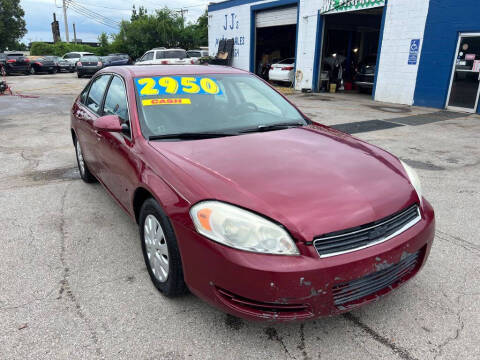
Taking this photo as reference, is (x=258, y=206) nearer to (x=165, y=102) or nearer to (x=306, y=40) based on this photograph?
(x=165, y=102)

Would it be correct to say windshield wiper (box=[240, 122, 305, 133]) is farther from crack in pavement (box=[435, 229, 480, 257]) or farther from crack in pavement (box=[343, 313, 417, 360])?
crack in pavement (box=[435, 229, 480, 257])

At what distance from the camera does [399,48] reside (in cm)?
1292

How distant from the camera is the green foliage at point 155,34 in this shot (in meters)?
36.7

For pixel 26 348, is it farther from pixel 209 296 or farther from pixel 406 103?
pixel 406 103

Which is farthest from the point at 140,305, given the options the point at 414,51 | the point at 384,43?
the point at 384,43

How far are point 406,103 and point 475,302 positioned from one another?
39.2 feet

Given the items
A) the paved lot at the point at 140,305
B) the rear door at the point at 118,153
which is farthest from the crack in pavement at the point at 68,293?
the rear door at the point at 118,153

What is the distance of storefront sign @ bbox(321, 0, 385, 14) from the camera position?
44.4 feet

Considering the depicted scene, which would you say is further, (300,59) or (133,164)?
(300,59)

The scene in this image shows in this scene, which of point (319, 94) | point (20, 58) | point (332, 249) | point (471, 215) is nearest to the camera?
point (332, 249)

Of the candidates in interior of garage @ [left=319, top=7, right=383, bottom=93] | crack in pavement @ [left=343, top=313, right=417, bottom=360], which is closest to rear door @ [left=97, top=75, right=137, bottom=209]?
crack in pavement @ [left=343, top=313, right=417, bottom=360]

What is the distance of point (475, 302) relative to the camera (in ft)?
8.42

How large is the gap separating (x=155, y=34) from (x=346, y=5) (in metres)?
26.9

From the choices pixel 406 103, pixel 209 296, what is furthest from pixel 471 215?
pixel 406 103
